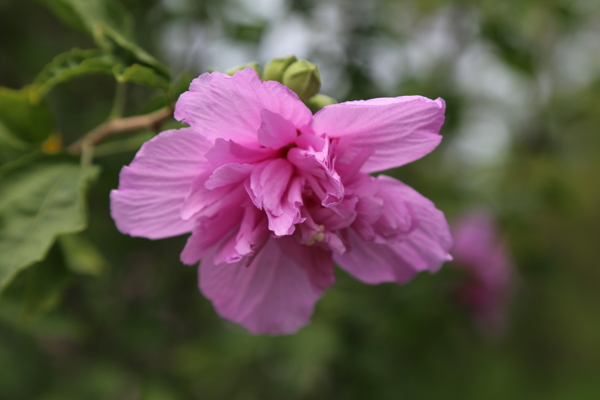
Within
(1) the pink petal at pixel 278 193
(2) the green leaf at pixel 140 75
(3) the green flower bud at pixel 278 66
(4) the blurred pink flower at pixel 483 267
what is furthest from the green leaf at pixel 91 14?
(4) the blurred pink flower at pixel 483 267

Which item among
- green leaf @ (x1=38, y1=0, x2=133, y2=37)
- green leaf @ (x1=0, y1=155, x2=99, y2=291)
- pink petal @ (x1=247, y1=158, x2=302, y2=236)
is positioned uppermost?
green leaf @ (x1=38, y1=0, x2=133, y2=37)

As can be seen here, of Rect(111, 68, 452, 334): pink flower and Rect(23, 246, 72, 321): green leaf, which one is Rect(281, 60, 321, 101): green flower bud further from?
Rect(23, 246, 72, 321): green leaf

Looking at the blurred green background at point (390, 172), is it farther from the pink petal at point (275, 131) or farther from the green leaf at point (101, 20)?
the pink petal at point (275, 131)

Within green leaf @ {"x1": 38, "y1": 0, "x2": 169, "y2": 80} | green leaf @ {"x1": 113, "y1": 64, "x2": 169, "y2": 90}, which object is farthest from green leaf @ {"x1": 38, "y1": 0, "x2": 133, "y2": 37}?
green leaf @ {"x1": 113, "y1": 64, "x2": 169, "y2": 90}

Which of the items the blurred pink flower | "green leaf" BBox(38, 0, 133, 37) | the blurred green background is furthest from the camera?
the blurred pink flower

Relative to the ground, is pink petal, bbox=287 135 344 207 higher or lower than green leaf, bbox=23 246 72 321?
higher

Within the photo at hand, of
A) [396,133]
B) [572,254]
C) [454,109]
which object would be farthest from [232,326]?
[572,254]

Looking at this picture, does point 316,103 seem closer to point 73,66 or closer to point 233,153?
point 233,153
